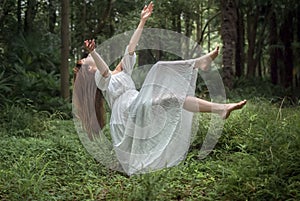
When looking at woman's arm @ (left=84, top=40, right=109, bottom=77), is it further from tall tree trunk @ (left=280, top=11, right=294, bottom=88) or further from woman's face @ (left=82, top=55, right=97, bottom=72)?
tall tree trunk @ (left=280, top=11, right=294, bottom=88)

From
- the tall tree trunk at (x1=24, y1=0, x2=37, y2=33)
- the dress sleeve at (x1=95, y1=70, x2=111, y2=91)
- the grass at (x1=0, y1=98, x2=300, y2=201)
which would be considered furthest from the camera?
the tall tree trunk at (x1=24, y1=0, x2=37, y2=33)

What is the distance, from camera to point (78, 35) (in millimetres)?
17047

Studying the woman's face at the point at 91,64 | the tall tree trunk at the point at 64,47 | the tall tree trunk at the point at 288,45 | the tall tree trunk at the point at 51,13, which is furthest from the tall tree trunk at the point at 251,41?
the woman's face at the point at 91,64

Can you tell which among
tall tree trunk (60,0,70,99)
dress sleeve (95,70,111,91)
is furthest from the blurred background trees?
dress sleeve (95,70,111,91)

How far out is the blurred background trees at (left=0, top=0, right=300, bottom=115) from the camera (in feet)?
33.4

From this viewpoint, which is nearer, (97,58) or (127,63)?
(97,58)

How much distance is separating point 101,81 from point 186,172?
145 centimetres

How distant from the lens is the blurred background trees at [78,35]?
10.2 m

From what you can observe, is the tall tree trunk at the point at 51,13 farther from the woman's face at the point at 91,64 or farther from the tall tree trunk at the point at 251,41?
the woman's face at the point at 91,64

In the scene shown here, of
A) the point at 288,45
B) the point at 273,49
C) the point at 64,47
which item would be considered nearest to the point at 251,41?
the point at 273,49

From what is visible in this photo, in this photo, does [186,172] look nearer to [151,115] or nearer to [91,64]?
[151,115]

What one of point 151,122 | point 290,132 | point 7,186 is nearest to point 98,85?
point 151,122

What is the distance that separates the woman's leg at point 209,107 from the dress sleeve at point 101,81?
96 cm

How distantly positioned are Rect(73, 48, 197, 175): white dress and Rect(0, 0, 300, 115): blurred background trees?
4144mm
